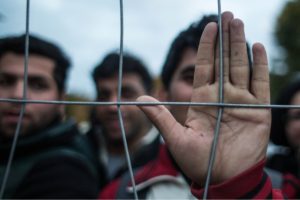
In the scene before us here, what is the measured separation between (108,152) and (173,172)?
0.89 meters

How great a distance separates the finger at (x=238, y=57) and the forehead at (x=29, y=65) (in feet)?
2.50

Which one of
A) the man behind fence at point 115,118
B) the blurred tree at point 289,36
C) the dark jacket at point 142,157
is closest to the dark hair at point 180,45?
the dark jacket at point 142,157

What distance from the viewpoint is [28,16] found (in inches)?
25.0

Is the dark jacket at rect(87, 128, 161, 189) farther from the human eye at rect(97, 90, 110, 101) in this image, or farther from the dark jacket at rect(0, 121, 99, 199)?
the human eye at rect(97, 90, 110, 101)

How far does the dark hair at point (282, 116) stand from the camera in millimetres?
1371

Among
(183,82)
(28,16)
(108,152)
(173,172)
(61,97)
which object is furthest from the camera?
(108,152)

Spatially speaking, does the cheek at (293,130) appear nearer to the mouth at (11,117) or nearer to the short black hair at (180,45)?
the short black hair at (180,45)

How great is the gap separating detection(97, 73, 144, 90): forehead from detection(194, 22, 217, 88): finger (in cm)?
118

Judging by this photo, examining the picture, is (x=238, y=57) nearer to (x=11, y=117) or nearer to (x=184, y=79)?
(x=184, y=79)

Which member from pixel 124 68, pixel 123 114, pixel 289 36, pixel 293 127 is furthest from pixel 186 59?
pixel 289 36

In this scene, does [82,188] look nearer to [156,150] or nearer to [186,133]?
[156,150]

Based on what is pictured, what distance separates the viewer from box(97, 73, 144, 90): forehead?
6.04 feet

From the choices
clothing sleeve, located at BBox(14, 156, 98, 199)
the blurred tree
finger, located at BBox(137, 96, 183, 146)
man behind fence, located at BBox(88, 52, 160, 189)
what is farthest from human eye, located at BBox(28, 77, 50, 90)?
the blurred tree

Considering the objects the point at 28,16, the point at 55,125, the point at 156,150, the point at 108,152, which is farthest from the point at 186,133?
the point at 108,152
